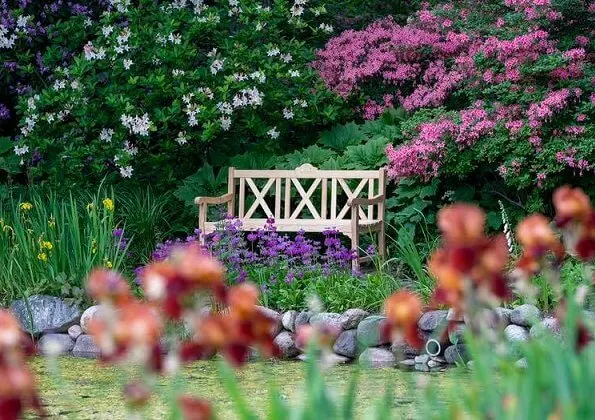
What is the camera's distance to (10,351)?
4.77 feet

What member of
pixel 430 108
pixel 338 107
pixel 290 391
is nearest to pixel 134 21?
pixel 338 107

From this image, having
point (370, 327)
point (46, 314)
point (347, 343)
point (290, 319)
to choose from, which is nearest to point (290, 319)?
point (290, 319)

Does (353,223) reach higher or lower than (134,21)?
lower

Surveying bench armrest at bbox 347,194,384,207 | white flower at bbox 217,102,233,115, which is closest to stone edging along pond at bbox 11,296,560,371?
bench armrest at bbox 347,194,384,207

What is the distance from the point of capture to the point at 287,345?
637 cm

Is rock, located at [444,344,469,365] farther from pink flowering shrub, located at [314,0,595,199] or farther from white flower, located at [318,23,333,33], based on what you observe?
white flower, located at [318,23,333,33]

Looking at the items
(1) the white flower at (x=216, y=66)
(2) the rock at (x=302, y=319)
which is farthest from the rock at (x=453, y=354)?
(1) the white flower at (x=216, y=66)

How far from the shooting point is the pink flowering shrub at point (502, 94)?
7766mm

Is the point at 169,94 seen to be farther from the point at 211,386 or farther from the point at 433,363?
the point at 211,386

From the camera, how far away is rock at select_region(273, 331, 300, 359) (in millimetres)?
6367

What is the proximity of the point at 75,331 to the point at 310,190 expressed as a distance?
2233 millimetres

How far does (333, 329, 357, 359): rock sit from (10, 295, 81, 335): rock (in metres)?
1.59

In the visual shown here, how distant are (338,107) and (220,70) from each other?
1.00 metres

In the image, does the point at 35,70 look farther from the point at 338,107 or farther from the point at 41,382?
the point at 41,382
